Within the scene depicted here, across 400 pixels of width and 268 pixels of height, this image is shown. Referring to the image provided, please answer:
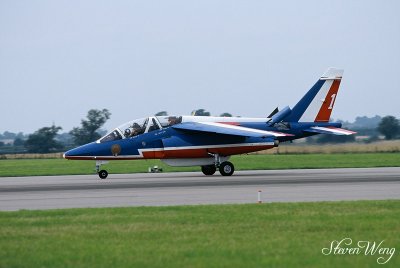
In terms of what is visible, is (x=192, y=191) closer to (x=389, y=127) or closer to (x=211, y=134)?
(x=211, y=134)

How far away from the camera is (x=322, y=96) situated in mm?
37188

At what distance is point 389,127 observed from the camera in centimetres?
7538

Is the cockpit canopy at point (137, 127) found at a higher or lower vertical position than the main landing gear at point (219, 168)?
higher

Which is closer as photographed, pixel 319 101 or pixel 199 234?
pixel 199 234

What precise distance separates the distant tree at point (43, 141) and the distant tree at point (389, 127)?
1536 inches

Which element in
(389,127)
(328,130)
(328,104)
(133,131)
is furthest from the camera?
(389,127)

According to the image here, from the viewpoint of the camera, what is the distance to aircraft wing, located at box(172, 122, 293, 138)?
109 ft

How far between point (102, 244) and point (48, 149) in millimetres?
81043

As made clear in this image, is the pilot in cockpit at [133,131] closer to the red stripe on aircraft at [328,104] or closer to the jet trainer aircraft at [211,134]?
the jet trainer aircraft at [211,134]

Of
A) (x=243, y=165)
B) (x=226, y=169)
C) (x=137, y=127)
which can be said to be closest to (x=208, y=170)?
(x=226, y=169)

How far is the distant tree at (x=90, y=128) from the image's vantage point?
8719 cm

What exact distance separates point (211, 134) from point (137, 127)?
3416 millimetres

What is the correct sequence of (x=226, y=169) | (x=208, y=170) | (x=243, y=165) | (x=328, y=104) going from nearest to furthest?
(x=226, y=169)
(x=208, y=170)
(x=328, y=104)
(x=243, y=165)
